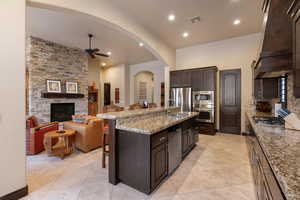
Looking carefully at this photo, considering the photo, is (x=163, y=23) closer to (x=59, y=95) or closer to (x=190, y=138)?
(x=190, y=138)

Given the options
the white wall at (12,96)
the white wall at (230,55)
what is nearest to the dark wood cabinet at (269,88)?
the white wall at (230,55)

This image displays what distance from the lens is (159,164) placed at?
2.08 metres

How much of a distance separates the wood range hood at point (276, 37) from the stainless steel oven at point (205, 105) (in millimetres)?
2968

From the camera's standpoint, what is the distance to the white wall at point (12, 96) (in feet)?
5.80

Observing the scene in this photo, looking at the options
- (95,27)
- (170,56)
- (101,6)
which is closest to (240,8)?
(170,56)

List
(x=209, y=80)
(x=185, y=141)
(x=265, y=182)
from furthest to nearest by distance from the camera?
(x=209, y=80)
(x=185, y=141)
(x=265, y=182)

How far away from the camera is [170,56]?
19.5ft

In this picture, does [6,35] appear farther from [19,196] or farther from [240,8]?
[240,8]

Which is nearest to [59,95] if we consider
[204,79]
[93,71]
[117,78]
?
[93,71]

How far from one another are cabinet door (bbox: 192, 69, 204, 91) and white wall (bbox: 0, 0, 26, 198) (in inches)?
189

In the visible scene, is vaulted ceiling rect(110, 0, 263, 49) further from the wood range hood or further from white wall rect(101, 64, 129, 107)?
white wall rect(101, 64, 129, 107)

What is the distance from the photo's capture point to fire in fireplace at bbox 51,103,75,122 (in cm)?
567

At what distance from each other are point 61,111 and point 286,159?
6799mm

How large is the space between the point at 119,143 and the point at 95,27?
3786 millimetres
